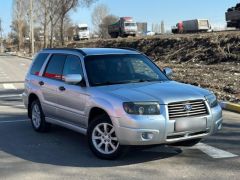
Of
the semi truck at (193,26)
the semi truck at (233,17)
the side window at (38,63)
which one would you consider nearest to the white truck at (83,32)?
the semi truck at (193,26)

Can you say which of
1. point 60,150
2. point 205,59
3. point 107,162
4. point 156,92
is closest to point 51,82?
point 60,150

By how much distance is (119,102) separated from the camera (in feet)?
22.8

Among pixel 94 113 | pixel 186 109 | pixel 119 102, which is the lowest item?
pixel 94 113

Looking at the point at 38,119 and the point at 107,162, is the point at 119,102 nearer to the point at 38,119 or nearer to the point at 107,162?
the point at 107,162

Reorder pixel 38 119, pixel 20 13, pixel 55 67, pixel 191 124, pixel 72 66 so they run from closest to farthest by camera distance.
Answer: pixel 191 124, pixel 72 66, pixel 55 67, pixel 38 119, pixel 20 13

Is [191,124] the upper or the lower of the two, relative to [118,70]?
lower

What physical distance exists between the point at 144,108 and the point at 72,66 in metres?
2.21

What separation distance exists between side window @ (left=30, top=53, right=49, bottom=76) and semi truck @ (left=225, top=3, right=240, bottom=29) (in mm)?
39244

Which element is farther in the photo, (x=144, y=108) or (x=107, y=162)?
(x=107, y=162)

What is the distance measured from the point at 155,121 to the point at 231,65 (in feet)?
50.5

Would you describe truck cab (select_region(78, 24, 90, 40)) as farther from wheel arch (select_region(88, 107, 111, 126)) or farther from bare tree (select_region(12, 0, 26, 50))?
wheel arch (select_region(88, 107, 111, 126))

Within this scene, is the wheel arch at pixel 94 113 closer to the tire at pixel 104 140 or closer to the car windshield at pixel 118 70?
the tire at pixel 104 140

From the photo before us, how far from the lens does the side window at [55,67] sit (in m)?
8.95

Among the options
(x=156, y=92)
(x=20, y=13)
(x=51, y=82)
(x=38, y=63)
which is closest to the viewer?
(x=156, y=92)
